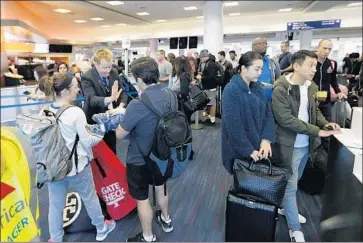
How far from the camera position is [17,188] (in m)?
0.62

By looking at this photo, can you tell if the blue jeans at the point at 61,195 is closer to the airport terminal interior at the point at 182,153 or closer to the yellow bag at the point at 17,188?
the airport terminal interior at the point at 182,153

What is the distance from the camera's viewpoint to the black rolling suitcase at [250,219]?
171 cm

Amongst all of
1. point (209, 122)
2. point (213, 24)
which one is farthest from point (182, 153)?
point (213, 24)

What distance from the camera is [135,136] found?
1.72 metres

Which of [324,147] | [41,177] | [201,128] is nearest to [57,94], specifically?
[41,177]

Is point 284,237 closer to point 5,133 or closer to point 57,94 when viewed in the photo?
point 57,94

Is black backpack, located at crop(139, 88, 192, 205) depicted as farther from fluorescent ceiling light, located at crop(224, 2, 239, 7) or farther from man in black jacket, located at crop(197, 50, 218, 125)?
fluorescent ceiling light, located at crop(224, 2, 239, 7)

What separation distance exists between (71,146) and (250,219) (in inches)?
45.5

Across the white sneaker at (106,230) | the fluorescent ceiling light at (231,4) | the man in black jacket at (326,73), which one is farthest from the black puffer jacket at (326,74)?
the fluorescent ceiling light at (231,4)

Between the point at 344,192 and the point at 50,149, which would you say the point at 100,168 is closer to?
the point at 50,149

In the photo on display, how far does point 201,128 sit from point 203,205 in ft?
9.13

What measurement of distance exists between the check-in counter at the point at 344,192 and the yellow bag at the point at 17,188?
1146 millimetres

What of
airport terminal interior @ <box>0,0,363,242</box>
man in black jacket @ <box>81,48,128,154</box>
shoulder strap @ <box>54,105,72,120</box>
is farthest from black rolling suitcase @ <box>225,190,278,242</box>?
shoulder strap @ <box>54,105,72,120</box>

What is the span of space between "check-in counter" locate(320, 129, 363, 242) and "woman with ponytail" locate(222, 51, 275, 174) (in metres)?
0.40
